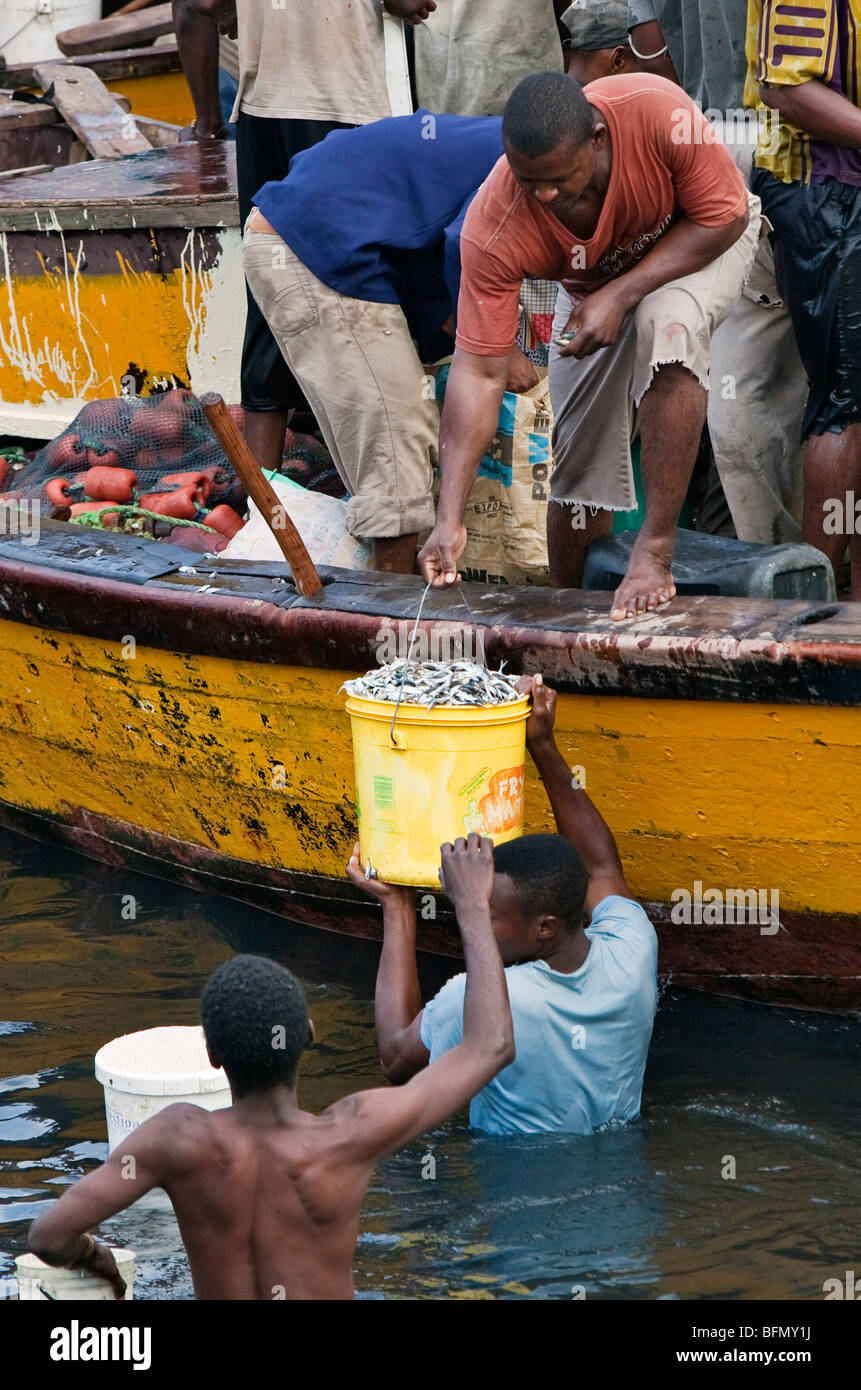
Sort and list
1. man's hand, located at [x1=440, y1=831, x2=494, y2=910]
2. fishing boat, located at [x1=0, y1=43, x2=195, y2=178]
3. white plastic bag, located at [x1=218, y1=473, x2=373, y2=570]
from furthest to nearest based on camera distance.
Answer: fishing boat, located at [x1=0, y1=43, x2=195, y2=178] < white plastic bag, located at [x1=218, y1=473, x2=373, y2=570] < man's hand, located at [x1=440, y1=831, x2=494, y2=910]

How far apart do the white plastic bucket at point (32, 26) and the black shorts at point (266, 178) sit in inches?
293

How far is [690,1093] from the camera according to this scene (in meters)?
4.02

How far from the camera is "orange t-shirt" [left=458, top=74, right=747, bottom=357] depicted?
13.0 ft

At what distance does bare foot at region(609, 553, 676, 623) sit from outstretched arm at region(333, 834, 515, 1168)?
3.18 feet

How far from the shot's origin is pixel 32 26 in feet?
41.0

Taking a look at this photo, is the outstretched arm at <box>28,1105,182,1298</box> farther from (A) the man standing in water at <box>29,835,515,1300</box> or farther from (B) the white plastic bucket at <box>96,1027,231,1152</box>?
(B) the white plastic bucket at <box>96,1027,231,1152</box>

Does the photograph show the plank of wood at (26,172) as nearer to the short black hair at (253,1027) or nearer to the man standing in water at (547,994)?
the man standing in water at (547,994)

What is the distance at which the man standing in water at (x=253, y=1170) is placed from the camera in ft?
9.06

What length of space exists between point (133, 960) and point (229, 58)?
444 centimetres

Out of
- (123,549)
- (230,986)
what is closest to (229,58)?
(123,549)

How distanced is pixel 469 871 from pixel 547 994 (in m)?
0.48

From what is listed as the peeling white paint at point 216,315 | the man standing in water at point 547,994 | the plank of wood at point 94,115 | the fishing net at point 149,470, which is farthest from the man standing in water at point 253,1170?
the plank of wood at point 94,115

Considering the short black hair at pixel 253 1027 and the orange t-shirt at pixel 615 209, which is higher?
the orange t-shirt at pixel 615 209

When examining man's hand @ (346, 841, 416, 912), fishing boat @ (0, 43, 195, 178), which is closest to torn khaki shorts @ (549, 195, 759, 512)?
man's hand @ (346, 841, 416, 912)
